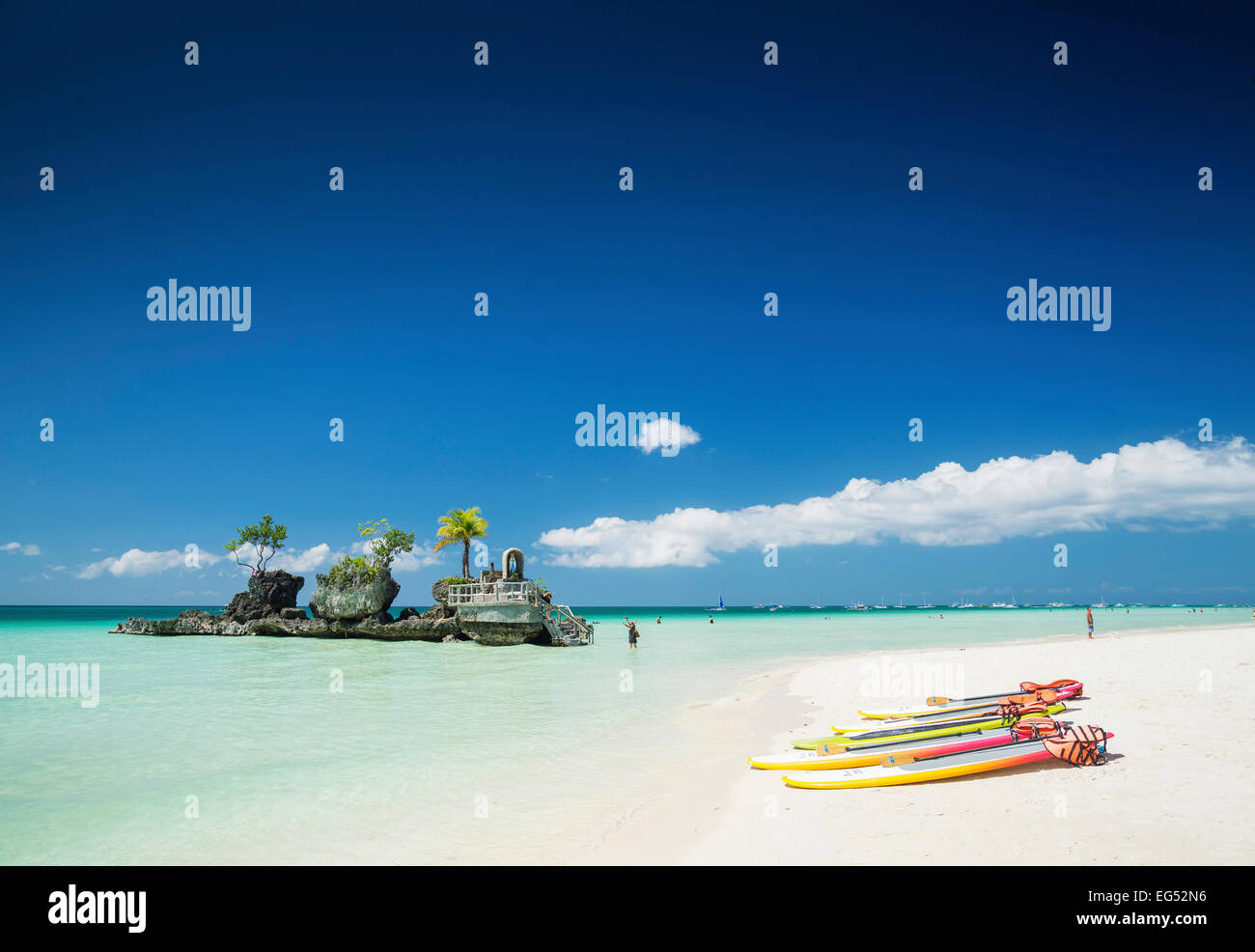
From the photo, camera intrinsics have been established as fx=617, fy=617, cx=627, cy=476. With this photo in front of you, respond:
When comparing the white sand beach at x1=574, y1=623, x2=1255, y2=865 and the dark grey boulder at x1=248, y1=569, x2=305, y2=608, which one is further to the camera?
the dark grey boulder at x1=248, y1=569, x2=305, y2=608

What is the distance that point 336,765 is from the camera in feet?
39.5

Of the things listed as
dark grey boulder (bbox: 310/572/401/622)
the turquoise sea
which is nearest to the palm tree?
dark grey boulder (bbox: 310/572/401/622)

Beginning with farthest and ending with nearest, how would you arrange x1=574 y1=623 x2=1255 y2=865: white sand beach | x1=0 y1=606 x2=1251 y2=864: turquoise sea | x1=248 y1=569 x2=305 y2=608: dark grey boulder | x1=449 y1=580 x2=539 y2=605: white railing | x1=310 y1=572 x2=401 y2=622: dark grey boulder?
1. x1=248 y1=569 x2=305 y2=608: dark grey boulder
2. x1=310 y1=572 x2=401 y2=622: dark grey boulder
3. x1=449 y1=580 x2=539 y2=605: white railing
4. x1=0 y1=606 x2=1251 y2=864: turquoise sea
5. x1=574 y1=623 x2=1255 y2=865: white sand beach

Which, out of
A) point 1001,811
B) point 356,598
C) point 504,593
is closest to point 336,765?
point 1001,811

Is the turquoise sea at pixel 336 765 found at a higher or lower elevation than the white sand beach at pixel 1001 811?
lower

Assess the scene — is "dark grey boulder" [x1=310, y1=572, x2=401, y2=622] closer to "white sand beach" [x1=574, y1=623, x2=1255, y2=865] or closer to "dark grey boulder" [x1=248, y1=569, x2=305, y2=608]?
"dark grey boulder" [x1=248, y1=569, x2=305, y2=608]

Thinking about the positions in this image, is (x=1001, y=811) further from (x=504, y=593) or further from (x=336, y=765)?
(x=504, y=593)

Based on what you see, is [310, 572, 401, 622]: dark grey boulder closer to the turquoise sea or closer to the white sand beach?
the turquoise sea

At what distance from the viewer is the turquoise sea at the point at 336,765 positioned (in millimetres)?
8273

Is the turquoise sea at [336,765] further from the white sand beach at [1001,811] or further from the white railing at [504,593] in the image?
the white railing at [504,593]

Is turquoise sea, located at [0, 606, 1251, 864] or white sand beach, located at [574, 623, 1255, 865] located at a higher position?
white sand beach, located at [574, 623, 1255, 865]

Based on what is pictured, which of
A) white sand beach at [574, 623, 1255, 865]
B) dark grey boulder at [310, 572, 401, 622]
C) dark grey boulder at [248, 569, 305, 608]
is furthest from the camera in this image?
dark grey boulder at [248, 569, 305, 608]

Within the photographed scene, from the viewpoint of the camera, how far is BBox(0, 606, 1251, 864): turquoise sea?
27.1 ft

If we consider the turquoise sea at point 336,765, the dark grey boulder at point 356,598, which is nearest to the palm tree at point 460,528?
the dark grey boulder at point 356,598
